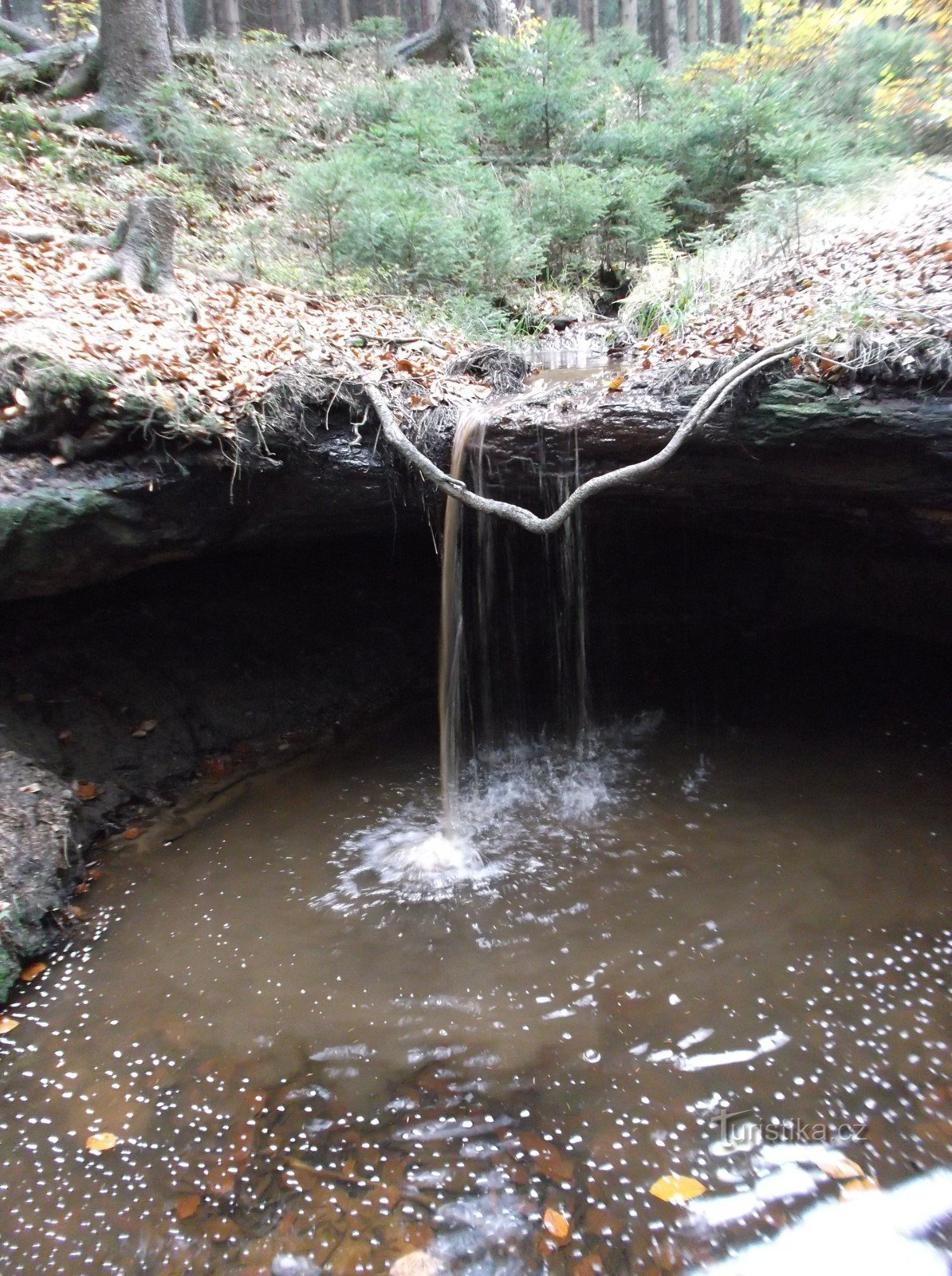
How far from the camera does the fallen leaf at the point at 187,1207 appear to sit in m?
2.62

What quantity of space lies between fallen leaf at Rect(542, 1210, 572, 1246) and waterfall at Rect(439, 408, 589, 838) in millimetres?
2674

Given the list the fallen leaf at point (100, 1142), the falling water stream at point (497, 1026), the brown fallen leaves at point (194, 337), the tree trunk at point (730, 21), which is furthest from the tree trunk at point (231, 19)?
the fallen leaf at point (100, 1142)

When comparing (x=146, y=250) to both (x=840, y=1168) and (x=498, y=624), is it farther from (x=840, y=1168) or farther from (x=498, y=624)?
(x=840, y=1168)

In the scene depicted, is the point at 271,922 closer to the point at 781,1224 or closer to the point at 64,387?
the point at 781,1224

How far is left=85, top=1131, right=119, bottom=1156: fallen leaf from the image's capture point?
2.87 metres

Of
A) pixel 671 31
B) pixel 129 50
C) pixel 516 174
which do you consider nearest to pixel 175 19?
pixel 129 50

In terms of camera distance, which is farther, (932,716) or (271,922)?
(932,716)

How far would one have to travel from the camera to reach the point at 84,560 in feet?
15.1

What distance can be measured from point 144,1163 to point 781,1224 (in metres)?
2.31

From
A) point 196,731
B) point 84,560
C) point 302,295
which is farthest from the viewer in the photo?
point 302,295

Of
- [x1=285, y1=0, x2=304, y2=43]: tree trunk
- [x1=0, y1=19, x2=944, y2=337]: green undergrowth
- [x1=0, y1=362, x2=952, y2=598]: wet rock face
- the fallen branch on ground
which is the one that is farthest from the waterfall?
[x1=285, y1=0, x2=304, y2=43]: tree trunk

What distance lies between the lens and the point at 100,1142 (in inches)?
114

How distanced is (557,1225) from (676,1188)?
45 cm

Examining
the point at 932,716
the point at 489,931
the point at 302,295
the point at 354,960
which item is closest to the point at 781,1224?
the point at 489,931
